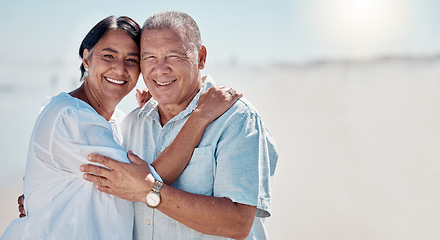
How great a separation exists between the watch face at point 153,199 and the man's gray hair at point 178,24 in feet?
2.85

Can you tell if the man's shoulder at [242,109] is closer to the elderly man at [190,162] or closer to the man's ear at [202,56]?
the elderly man at [190,162]

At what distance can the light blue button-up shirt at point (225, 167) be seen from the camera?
2203 millimetres

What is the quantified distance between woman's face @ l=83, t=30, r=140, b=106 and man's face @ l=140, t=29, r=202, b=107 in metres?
0.08

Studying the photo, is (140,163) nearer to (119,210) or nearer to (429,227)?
(119,210)

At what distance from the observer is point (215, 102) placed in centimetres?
242

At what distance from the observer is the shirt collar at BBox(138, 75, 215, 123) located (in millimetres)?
2514

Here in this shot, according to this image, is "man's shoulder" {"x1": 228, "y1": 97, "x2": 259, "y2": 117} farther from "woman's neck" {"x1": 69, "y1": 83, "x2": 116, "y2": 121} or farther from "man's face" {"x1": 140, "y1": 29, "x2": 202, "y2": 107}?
"woman's neck" {"x1": 69, "y1": 83, "x2": 116, "y2": 121}

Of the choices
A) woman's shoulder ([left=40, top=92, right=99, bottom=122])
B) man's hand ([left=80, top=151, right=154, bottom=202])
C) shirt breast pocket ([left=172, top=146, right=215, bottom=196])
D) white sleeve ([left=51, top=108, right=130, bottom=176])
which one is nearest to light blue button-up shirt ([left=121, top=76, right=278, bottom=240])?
shirt breast pocket ([left=172, top=146, right=215, bottom=196])

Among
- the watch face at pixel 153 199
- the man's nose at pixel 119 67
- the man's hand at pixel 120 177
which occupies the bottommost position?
the watch face at pixel 153 199

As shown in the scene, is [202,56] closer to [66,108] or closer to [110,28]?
[110,28]

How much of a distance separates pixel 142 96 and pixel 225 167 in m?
0.97

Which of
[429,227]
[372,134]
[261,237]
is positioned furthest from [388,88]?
[261,237]

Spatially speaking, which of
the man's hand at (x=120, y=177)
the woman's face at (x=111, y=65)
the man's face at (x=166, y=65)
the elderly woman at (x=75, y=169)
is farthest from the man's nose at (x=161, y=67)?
the man's hand at (x=120, y=177)

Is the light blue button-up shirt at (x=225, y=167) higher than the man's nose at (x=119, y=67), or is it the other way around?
the man's nose at (x=119, y=67)
